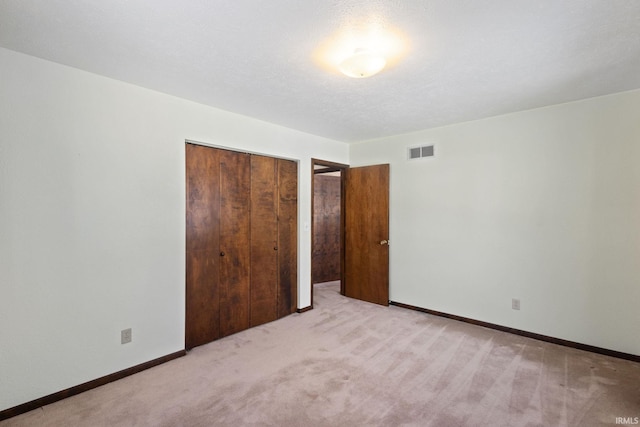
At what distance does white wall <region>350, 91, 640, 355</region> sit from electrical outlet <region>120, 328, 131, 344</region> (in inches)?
130

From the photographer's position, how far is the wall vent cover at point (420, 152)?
3.94m

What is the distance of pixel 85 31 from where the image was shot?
5.67 ft

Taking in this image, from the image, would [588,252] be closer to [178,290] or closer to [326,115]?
[326,115]

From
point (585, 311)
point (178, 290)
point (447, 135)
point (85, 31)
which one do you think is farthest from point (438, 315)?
point (85, 31)

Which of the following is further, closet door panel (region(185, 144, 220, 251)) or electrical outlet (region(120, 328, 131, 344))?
closet door panel (region(185, 144, 220, 251))

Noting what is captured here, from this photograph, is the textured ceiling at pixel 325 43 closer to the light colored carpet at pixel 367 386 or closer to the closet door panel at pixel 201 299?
the closet door panel at pixel 201 299

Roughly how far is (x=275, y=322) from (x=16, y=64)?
10.7 ft

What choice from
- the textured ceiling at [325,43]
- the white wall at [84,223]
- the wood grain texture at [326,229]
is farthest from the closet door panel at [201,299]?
the wood grain texture at [326,229]

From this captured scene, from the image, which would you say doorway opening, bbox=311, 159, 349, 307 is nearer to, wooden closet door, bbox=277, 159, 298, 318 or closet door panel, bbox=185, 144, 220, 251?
wooden closet door, bbox=277, 159, 298, 318

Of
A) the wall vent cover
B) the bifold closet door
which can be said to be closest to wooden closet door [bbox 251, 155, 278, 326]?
the bifold closet door

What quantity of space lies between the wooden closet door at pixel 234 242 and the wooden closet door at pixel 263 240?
0.09m

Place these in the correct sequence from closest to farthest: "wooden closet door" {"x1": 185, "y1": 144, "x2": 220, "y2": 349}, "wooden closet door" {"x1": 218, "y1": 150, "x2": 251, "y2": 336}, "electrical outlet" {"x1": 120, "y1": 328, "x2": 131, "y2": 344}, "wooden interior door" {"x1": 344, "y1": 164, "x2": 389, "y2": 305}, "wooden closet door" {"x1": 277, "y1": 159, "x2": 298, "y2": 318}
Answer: "electrical outlet" {"x1": 120, "y1": 328, "x2": 131, "y2": 344}, "wooden closet door" {"x1": 185, "y1": 144, "x2": 220, "y2": 349}, "wooden closet door" {"x1": 218, "y1": 150, "x2": 251, "y2": 336}, "wooden closet door" {"x1": 277, "y1": 159, "x2": 298, "y2": 318}, "wooden interior door" {"x1": 344, "y1": 164, "x2": 389, "y2": 305}

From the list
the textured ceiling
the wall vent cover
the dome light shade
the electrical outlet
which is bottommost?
the electrical outlet

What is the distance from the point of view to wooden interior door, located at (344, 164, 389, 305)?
4340 mm
